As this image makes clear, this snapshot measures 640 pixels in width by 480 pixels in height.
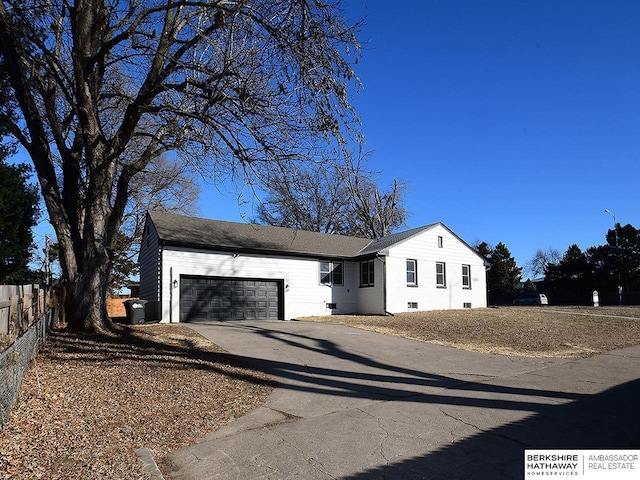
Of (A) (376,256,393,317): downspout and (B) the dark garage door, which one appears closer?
A: (B) the dark garage door

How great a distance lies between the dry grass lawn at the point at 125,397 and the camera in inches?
192

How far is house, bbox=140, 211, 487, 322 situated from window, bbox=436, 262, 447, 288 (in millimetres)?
56

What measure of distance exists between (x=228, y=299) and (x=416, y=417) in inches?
600

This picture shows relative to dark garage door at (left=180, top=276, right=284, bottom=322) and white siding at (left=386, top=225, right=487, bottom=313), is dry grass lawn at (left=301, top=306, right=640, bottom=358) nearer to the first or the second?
white siding at (left=386, top=225, right=487, bottom=313)

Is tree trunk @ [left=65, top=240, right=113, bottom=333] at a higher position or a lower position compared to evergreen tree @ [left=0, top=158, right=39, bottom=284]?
lower

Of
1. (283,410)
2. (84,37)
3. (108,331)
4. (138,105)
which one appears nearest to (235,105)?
(138,105)

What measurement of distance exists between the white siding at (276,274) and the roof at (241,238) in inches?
16.0

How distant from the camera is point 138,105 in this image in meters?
10.9

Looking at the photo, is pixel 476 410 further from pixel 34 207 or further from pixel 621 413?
pixel 34 207

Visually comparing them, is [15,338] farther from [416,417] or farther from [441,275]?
[441,275]

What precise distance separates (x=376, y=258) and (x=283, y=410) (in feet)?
57.2

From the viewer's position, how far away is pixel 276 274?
74.0 feet

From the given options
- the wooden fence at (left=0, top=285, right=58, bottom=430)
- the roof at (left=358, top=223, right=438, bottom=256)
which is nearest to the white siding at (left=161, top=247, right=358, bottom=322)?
the roof at (left=358, top=223, right=438, bottom=256)

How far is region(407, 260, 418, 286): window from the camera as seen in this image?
2508cm
